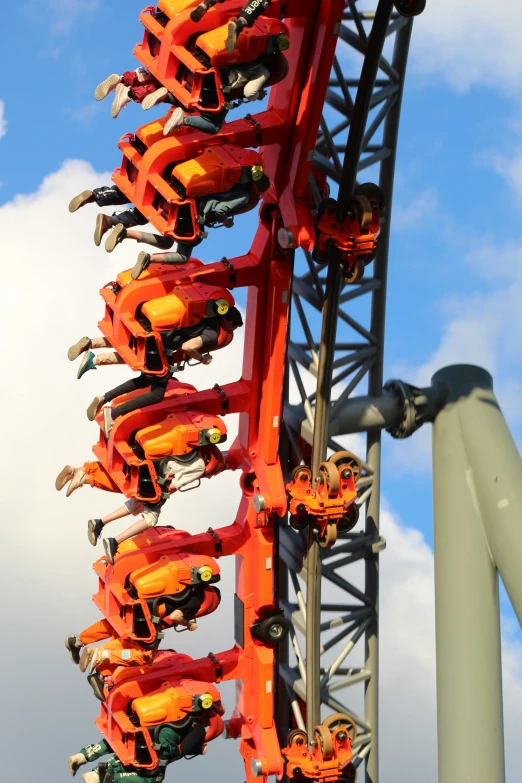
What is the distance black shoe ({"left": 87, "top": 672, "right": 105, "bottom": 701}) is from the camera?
20.0 meters

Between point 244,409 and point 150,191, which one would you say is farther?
point 244,409

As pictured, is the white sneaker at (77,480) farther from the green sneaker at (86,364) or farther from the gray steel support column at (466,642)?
the gray steel support column at (466,642)

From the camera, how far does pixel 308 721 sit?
20094 millimetres

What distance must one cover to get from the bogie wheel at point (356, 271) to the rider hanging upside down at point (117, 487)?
2126 millimetres

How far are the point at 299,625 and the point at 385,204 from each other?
4220 millimetres

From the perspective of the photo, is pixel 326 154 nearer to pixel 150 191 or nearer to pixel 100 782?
pixel 150 191

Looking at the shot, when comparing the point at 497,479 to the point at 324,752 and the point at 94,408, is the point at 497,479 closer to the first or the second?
the point at 324,752

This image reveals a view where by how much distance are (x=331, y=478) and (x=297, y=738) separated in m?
2.77

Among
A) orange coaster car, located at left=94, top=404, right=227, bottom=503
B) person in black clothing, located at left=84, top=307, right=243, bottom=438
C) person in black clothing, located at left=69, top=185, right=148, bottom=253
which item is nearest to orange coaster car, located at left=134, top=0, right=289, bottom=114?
person in black clothing, located at left=69, top=185, right=148, bottom=253

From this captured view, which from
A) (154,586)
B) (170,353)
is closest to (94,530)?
(154,586)

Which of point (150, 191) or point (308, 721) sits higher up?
point (150, 191)

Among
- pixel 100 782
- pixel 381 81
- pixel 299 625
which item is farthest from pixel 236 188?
pixel 100 782

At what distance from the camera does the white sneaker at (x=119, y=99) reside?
18.4 metres

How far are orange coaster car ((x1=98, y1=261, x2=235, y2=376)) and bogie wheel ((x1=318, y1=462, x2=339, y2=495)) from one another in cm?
157
